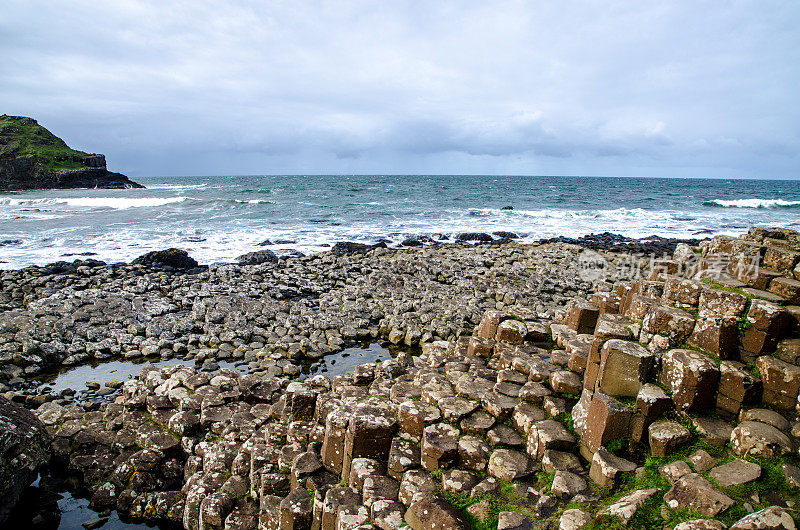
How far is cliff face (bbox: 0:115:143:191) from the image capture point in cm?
8281

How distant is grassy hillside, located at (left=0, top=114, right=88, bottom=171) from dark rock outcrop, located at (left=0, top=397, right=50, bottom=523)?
336 ft

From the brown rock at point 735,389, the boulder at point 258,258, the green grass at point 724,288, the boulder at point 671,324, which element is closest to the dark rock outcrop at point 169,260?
the boulder at point 258,258

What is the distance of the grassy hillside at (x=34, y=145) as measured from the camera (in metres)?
85.6

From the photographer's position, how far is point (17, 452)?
19.3 feet

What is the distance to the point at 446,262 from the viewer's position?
20406 millimetres

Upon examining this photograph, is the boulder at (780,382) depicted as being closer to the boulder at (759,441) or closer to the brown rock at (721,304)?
the boulder at (759,441)

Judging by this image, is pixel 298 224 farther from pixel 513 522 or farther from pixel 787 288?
pixel 513 522

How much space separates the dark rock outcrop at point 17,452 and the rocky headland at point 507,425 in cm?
68

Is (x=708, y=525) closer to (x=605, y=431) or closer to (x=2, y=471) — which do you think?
(x=605, y=431)

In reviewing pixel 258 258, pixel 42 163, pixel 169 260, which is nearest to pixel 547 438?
pixel 258 258

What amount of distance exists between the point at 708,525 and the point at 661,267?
20.3 feet

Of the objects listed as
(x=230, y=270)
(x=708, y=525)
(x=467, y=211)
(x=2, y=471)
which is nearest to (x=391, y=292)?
(x=230, y=270)

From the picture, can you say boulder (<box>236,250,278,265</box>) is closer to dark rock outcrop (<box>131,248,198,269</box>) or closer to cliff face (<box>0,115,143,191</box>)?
dark rock outcrop (<box>131,248,198,269</box>)

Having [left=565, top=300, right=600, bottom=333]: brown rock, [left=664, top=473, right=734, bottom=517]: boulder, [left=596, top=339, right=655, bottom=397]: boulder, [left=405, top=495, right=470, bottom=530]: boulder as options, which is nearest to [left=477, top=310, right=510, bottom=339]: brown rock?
[left=565, top=300, right=600, bottom=333]: brown rock
